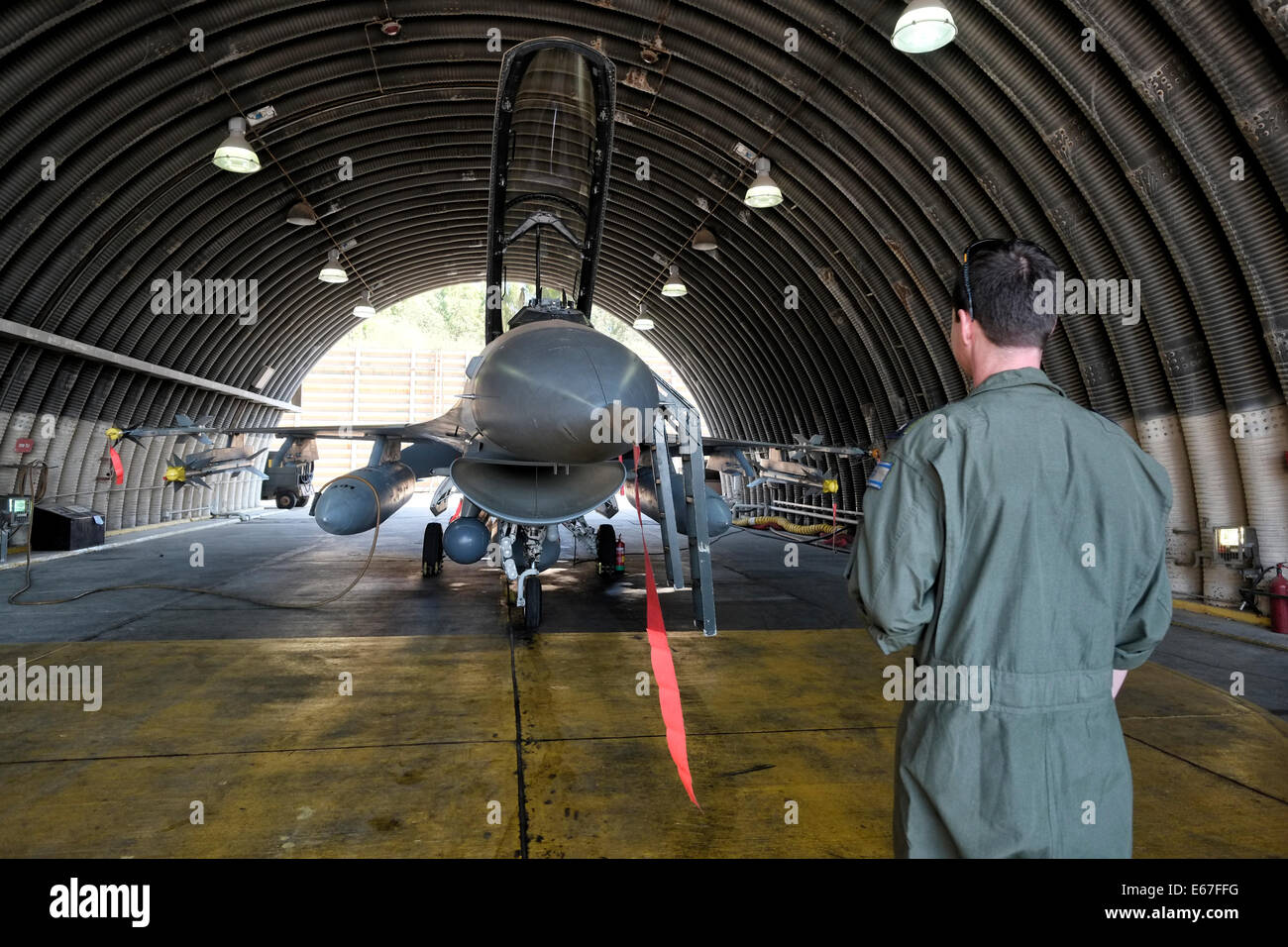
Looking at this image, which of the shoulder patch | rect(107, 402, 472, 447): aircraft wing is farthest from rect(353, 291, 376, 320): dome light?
the shoulder patch

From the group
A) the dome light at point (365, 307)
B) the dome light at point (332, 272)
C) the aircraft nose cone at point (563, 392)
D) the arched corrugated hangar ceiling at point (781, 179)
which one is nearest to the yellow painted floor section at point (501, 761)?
the aircraft nose cone at point (563, 392)

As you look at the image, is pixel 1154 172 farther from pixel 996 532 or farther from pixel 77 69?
pixel 77 69

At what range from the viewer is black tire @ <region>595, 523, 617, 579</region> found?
11.2 m

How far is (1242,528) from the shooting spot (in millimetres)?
7668

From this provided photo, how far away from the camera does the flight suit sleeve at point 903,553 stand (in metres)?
1.59

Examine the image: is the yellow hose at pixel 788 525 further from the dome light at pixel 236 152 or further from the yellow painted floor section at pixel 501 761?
the dome light at pixel 236 152

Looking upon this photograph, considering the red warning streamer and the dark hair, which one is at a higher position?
the dark hair

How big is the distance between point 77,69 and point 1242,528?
1426cm

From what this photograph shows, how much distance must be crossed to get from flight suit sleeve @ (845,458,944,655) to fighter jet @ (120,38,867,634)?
3.18m

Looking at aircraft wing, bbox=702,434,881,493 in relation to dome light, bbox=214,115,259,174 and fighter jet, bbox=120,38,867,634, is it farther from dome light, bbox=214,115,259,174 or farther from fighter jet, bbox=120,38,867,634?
dome light, bbox=214,115,259,174

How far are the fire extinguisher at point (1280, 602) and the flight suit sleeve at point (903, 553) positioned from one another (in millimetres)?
7846

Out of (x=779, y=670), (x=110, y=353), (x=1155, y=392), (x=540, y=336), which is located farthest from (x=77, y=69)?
(x=1155, y=392)

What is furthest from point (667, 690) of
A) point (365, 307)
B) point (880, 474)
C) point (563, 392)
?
point (365, 307)

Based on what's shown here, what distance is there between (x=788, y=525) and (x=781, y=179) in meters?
9.44
